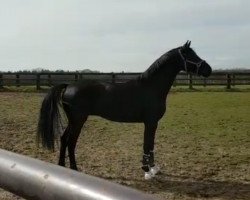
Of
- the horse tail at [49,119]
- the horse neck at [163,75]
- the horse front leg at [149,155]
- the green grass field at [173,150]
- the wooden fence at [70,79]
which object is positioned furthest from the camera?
the wooden fence at [70,79]

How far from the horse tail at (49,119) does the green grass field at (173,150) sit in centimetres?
88

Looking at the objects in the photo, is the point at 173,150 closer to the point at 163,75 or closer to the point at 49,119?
the point at 163,75

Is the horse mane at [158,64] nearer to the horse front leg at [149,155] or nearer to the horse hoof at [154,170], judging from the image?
the horse front leg at [149,155]

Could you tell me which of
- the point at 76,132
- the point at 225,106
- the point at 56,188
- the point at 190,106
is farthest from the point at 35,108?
the point at 56,188

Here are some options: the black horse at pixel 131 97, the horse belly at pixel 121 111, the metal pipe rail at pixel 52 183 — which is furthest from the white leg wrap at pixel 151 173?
the metal pipe rail at pixel 52 183

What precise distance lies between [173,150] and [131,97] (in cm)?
231

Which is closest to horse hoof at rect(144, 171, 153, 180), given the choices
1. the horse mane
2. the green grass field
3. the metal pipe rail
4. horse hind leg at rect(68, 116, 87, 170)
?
the green grass field

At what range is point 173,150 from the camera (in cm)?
911

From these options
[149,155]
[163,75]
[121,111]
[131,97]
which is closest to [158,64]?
[163,75]

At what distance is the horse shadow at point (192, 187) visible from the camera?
6129 mm

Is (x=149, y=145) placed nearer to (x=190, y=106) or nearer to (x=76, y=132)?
(x=76, y=132)

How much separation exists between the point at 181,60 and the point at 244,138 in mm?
3956

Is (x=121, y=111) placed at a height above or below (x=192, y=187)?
above

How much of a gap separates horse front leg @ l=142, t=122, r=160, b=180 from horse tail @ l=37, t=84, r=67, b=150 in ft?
4.71
